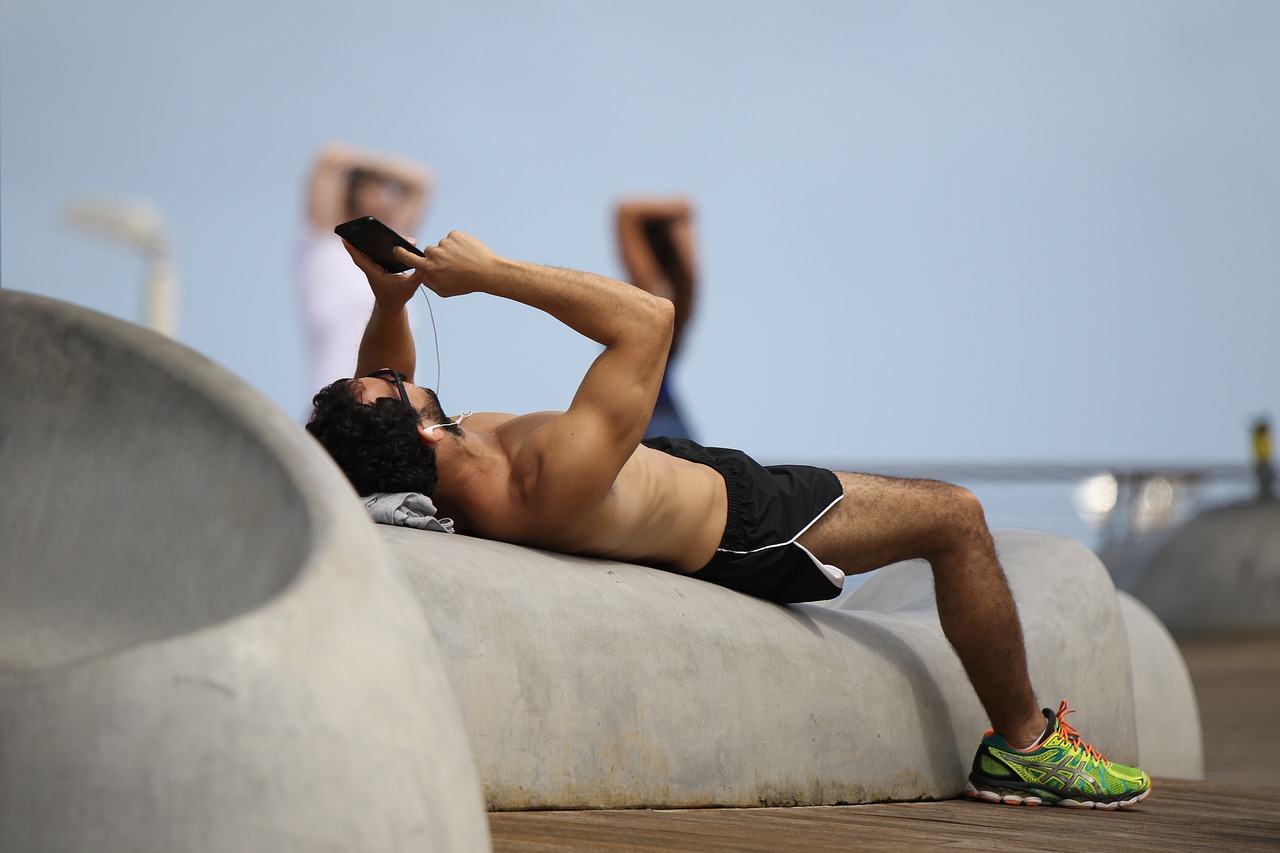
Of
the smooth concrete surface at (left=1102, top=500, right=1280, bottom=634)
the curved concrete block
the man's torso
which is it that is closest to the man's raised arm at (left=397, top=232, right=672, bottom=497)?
the man's torso

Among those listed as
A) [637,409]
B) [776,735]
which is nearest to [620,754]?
[776,735]

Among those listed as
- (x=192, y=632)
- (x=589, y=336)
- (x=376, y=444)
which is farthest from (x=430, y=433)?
(x=192, y=632)

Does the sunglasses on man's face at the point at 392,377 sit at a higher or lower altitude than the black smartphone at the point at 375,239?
lower

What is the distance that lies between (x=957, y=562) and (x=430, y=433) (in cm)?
134

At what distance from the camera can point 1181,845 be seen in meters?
2.53

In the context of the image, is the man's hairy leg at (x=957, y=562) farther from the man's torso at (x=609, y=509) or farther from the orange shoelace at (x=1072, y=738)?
the man's torso at (x=609, y=509)

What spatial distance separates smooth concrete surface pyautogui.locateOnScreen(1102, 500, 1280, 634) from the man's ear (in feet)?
28.6

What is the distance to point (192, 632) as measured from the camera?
1.39 metres

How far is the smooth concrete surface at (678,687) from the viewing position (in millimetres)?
2441

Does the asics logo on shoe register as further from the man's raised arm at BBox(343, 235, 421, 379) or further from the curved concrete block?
the curved concrete block

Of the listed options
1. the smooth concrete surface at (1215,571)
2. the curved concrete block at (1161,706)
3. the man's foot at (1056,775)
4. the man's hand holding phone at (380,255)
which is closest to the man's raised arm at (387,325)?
the man's hand holding phone at (380,255)

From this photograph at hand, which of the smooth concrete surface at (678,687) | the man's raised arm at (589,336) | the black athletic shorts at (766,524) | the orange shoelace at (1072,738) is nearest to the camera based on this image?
the smooth concrete surface at (678,687)

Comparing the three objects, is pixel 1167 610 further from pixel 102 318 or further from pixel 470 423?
pixel 102 318

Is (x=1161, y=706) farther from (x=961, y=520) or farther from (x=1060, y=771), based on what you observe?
(x=961, y=520)
